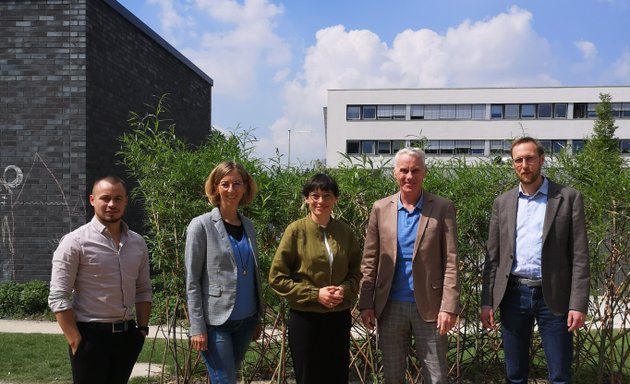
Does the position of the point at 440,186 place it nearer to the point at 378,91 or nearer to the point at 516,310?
the point at 516,310

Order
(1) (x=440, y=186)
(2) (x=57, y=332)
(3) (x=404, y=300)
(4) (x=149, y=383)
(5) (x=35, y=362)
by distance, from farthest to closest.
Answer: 1. (2) (x=57, y=332)
2. (5) (x=35, y=362)
3. (4) (x=149, y=383)
4. (1) (x=440, y=186)
5. (3) (x=404, y=300)

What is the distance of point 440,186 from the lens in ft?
16.6

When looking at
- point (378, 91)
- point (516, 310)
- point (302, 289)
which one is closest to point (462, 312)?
point (516, 310)

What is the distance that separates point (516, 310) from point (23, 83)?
29.3 feet

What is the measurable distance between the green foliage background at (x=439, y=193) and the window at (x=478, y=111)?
1787 inches

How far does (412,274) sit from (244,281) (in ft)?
3.33

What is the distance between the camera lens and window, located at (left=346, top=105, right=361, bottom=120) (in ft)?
162

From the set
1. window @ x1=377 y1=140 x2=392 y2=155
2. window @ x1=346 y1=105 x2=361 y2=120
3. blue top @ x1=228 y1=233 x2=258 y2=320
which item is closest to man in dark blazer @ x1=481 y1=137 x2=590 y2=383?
blue top @ x1=228 y1=233 x2=258 y2=320

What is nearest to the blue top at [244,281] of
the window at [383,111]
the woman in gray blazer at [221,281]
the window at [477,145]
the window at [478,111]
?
the woman in gray blazer at [221,281]

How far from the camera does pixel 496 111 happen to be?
161 feet

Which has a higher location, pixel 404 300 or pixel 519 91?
pixel 519 91

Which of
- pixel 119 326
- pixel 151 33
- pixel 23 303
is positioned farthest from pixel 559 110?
pixel 119 326

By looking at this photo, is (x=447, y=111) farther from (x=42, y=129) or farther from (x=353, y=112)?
(x=42, y=129)

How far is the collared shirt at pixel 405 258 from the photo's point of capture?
11.9 ft
